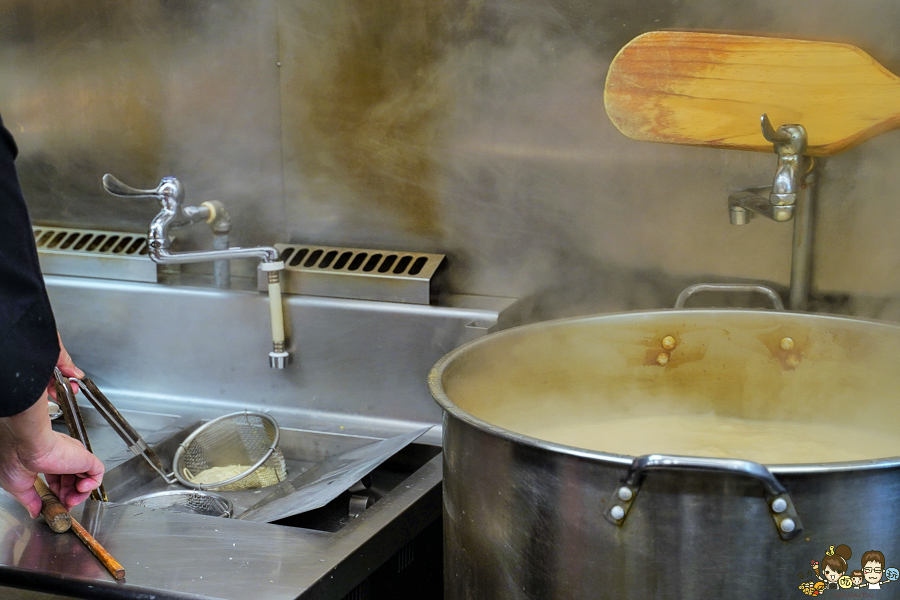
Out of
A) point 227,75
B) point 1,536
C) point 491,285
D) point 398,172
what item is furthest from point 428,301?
point 1,536

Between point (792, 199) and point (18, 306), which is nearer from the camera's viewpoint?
point (18, 306)

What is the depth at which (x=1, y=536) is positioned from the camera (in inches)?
49.7

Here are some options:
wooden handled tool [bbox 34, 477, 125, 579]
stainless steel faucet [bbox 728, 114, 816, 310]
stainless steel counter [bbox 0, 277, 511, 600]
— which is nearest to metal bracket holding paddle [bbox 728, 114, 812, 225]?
stainless steel faucet [bbox 728, 114, 816, 310]

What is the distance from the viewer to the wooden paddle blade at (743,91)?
58.1 inches

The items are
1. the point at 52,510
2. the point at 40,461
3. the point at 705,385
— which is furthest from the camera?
the point at 705,385

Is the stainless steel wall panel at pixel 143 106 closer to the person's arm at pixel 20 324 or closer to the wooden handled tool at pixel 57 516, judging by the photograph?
the wooden handled tool at pixel 57 516

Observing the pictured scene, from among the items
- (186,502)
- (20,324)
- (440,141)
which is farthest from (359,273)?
(20,324)

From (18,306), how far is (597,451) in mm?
640

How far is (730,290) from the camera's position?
161 cm

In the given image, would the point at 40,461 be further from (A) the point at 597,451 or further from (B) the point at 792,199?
(B) the point at 792,199

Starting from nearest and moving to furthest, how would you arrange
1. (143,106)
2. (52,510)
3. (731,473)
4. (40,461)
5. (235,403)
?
(731,473)
(40,461)
(52,510)
(235,403)
(143,106)

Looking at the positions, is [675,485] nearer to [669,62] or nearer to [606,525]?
[606,525]

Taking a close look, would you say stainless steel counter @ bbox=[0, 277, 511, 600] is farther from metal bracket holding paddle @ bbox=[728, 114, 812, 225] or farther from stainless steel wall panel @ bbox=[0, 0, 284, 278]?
metal bracket holding paddle @ bbox=[728, 114, 812, 225]

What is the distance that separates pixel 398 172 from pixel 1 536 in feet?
3.37
